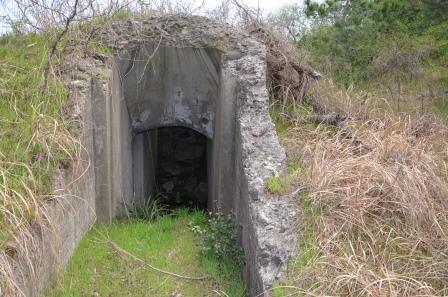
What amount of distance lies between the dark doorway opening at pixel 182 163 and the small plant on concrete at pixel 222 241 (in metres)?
6.05

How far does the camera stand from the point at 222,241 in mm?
6516

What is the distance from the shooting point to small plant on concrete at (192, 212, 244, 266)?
6.38 meters

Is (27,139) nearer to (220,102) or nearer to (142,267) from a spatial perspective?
(142,267)

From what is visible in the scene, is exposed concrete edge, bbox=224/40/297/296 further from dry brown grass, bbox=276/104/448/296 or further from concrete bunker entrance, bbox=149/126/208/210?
concrete bunker entrance, bbox=149/126/208/210

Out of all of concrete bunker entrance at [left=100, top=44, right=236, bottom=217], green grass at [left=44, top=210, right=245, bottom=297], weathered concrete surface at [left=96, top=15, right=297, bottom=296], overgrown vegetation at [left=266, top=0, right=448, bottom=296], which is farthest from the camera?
concrete bunker entrance at [left=100, top=44, right=236, bottom=217]

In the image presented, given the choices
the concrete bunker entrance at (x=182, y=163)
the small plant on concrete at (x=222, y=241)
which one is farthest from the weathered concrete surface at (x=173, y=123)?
the concrete bunker entrance at (x=182, y=163)

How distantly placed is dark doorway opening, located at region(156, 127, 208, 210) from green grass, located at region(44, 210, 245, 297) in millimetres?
5677

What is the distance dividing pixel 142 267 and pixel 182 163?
723cm

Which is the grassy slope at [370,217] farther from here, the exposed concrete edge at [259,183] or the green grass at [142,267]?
the green grass at [142,267]

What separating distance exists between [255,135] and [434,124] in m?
2.80

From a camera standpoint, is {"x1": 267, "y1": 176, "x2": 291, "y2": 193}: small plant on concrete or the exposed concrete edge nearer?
the exposed concrete edge

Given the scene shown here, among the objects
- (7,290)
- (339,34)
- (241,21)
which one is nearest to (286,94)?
(241,21)

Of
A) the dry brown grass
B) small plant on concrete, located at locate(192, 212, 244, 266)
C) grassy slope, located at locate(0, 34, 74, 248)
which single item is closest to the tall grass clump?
grassy slope, located at locate(0, 34, 74, 248)

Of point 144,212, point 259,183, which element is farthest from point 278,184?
point 144,212
